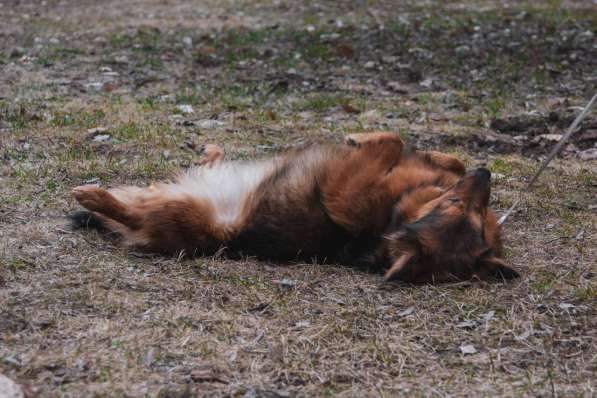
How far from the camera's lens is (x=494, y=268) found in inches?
166

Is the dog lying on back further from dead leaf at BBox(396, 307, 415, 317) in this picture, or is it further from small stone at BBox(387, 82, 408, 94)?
small stone at BBox(387, 82, 408, 94)

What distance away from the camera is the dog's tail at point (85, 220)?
458cm

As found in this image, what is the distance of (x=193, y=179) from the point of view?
16.1ft

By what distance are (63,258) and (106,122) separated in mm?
2921

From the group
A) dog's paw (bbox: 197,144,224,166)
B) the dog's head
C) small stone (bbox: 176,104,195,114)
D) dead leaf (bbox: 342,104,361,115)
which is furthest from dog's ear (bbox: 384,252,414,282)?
small stone (bbox: 176,104,195,114)

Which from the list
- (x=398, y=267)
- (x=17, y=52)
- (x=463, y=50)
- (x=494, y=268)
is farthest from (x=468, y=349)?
(x=17, y=52)

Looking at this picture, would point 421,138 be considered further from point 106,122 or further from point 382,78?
point 106,122

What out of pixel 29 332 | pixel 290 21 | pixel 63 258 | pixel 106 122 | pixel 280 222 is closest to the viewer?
pixel 29 332

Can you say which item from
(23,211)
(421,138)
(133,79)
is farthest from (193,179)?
(133,79)

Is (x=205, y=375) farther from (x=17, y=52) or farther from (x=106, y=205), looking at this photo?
(x=17, y=52)

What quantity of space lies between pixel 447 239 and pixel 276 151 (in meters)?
2.43

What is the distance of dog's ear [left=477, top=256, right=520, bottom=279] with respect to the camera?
13.8 feet

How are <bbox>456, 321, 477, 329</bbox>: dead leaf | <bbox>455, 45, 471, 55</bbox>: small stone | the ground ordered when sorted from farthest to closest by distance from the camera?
<bbox>455, 45, 471, 55</bbox>: small stone → <bbox>456, 321, 477, 329</bbox>: dead leaf → the ground

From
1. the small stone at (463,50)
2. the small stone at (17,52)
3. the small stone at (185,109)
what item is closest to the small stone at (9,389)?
the small stone at (185,109)
